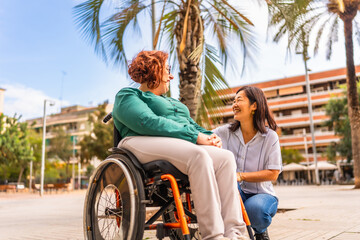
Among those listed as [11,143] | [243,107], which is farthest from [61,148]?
[243,107]

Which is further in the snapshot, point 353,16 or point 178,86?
point 353,16

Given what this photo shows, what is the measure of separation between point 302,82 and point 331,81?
428cm

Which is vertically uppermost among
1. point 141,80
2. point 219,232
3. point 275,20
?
point 275,20

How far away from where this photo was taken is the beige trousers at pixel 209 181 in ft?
6.81

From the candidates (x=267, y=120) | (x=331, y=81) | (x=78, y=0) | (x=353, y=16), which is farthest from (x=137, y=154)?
(x=331, y=81)

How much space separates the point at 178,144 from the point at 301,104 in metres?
59.6

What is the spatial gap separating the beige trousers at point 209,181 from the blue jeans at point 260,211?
0.67m

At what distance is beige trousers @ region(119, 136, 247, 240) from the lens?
207 cm

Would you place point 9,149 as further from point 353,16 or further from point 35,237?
point 35,237

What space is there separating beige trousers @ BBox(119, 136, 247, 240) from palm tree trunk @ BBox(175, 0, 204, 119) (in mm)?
5172

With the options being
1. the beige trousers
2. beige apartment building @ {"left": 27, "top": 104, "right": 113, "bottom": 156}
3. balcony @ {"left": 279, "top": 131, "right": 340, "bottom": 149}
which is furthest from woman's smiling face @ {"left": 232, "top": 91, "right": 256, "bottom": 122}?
beige apartment building @ {"left": 27, "top": 104, "right": 113, "bottom": 156}

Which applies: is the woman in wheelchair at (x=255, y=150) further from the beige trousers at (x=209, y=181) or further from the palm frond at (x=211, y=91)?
the palm frond at (x=211, y=91)

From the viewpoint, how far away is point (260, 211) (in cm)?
278

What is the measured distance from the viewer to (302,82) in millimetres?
59000
